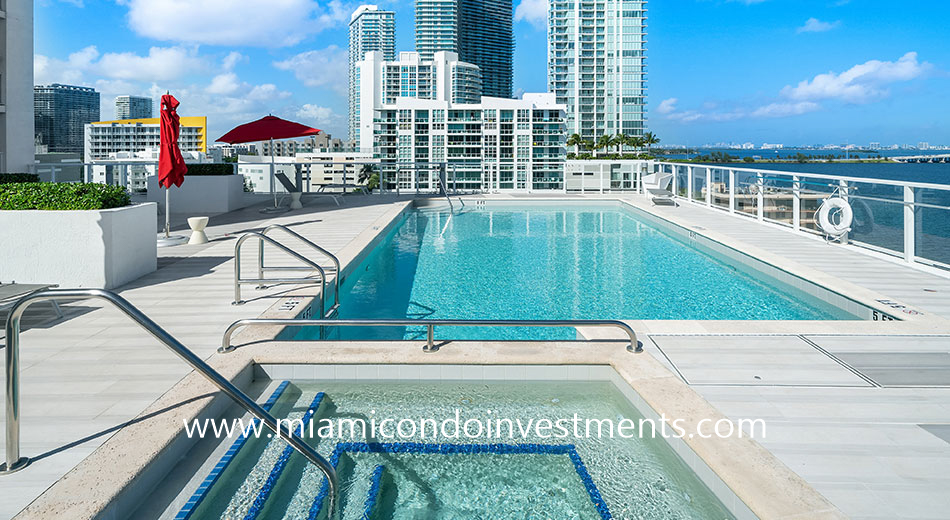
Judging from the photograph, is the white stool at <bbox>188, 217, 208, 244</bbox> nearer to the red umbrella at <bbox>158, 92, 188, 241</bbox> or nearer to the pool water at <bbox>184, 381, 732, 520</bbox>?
the red umbrella at <bbox>158, 92, 188, 241</bbox>

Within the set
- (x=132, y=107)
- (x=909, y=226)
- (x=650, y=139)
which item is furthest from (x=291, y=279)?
(x=650, y=139)

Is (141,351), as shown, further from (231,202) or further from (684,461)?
(231,202)

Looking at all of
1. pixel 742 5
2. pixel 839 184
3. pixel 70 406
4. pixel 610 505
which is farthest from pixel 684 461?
pixel 742 5

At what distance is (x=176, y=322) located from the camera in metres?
4.46

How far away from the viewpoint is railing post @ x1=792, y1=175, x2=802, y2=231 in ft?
29.0

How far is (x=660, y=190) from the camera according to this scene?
13.6 metres

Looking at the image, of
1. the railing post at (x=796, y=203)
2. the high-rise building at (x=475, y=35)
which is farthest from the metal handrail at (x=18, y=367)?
the high-rise building at (x=475, y=35)

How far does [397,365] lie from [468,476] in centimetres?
105

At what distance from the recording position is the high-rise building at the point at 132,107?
99875 mm

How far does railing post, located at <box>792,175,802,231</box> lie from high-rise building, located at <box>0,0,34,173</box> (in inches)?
531

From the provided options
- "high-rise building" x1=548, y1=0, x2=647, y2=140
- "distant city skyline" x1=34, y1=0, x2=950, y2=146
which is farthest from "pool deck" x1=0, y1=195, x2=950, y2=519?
"high-rise building" x1=548, y1=0, x2=647, y2=140

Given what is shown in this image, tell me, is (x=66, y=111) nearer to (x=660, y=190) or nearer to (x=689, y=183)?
(x=660, y=190)

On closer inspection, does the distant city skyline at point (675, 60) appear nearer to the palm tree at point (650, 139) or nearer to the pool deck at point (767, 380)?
the palm tree at point (650, 139)

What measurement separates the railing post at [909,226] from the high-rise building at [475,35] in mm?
136637
